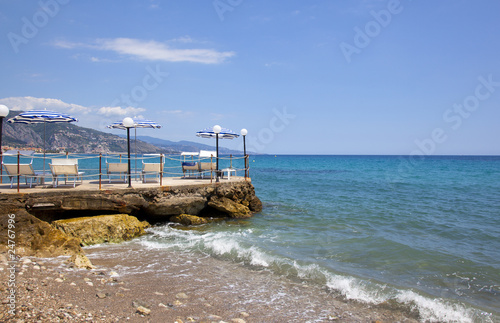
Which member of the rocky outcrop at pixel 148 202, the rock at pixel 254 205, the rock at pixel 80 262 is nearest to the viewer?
the rock at pixel 80 262

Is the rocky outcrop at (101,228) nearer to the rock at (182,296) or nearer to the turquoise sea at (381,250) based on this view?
the turquoise sea at (381,250)

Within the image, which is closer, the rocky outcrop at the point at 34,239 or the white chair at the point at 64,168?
the rocky outcrop at the point at 34,239

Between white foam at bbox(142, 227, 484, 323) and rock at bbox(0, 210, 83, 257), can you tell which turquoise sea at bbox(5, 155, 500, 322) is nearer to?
white foam at bbox(142, 227, 484, 323)

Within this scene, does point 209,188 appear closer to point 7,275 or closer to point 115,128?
point 115,128

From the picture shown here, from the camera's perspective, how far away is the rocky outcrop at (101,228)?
966 cm

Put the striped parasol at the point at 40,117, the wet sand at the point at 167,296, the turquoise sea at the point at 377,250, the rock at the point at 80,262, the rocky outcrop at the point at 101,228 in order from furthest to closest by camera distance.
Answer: the striped parasol at the point at 40,117
the rocky outcrop at the point at 101,228
the rock at the point at 80,262
the turquoise sea at the point at 377,250
the wet sand at the point at 167,296

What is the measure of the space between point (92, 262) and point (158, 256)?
164cm

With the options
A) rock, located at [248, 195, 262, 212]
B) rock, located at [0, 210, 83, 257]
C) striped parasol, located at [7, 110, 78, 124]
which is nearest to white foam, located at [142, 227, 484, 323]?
rock, located at [0, 210, 83, 257]

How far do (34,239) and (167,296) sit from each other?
438 cm

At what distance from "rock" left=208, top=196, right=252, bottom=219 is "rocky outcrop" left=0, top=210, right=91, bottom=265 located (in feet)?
19.5

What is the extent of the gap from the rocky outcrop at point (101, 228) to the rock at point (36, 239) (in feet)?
3.41

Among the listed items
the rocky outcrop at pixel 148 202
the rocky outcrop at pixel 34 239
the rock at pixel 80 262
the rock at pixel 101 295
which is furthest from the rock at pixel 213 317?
the rocky outcrop at pixel 148 202

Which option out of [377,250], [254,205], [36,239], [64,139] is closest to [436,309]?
[377,250]

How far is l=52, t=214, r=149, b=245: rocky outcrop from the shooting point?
9656mm
